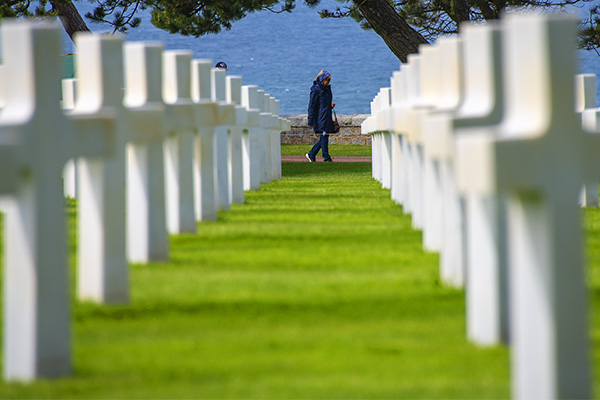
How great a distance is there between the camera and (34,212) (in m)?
2.77

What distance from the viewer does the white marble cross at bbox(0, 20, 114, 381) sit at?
2.76 m

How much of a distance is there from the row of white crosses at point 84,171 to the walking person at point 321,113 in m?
15.1

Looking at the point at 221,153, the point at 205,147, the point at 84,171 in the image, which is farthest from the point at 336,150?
the point at 84,171

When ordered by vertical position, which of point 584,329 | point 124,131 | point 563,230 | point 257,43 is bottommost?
point 584,329

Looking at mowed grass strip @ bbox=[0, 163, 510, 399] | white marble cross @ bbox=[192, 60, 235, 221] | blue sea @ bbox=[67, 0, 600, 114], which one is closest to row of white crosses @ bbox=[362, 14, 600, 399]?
mowed grass strip @ bbox=[0, 163, 510, 399]

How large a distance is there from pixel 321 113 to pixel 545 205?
19608mm

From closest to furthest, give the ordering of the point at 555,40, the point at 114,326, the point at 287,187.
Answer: the point at 555,40, the point at 114,326, the point at 287,187

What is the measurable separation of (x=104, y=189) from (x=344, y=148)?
25339 mm

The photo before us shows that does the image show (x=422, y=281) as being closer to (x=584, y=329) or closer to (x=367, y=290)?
(x=367, y=290)

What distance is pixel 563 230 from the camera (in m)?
2.28

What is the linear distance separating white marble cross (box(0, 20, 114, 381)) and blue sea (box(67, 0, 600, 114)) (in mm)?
121142

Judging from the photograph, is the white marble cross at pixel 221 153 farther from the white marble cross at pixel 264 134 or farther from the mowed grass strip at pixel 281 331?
the white marble cross at pixel 264 134

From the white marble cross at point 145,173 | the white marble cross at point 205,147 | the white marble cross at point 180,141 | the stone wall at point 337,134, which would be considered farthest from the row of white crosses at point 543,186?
the stone wall at point 337,134

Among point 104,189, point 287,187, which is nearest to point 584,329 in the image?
Result: point 104,189
